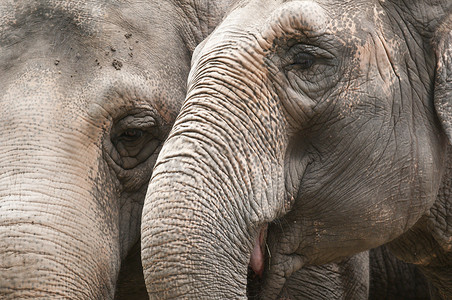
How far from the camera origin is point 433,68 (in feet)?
10.8

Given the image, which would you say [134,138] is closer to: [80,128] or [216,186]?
[80,128]

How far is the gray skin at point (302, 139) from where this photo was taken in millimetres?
2930

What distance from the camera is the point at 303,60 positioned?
10.5 feet

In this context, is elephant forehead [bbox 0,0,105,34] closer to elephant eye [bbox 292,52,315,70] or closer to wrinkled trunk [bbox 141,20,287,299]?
wrinkled trunk [bbox 141,20,287,299]

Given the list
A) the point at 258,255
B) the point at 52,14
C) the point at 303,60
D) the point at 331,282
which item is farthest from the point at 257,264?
the point at 52,14

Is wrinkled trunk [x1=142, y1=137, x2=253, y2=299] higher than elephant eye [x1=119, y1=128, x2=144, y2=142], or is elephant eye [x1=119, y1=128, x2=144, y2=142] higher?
wrinkled trunk [x1=142, y1=137, x2=253, y2=299]

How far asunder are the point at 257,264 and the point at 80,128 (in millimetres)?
910

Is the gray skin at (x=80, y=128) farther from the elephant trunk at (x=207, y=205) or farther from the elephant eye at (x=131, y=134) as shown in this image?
the elephant trunk at (x=207, y=205)

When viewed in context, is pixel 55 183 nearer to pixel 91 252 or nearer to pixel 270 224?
pixel 91 252

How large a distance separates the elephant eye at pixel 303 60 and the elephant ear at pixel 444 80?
0.45 metres

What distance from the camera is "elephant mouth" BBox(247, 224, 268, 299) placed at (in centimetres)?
329

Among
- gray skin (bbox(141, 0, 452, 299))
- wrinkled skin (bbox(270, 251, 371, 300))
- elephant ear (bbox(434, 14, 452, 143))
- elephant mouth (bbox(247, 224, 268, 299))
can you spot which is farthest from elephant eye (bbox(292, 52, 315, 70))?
wrinkled skin (bbox(270, 251, 371, 300))

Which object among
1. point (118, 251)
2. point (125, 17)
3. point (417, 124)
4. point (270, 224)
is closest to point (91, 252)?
point (118, 251)

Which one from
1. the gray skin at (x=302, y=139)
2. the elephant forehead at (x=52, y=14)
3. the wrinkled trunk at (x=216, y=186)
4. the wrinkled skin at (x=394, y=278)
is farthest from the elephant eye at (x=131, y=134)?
the wrinkled skin at (x=394, y=278)
